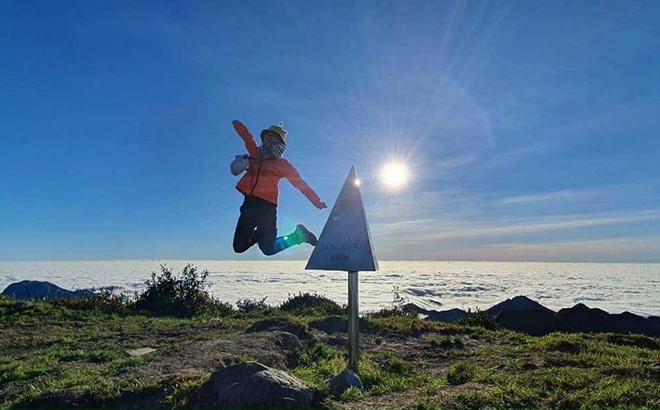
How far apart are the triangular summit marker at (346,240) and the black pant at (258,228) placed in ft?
1.66

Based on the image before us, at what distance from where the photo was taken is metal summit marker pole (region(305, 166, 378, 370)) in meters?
6.48

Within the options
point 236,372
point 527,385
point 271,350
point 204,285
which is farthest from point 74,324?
point 527,385

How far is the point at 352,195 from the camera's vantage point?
22.6 feet

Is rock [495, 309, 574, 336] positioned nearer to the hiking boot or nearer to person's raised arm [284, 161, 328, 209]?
the hiking boot

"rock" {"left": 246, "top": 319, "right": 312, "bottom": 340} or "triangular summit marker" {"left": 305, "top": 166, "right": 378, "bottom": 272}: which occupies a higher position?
"triangular summit marker" {"left": 305, "top": 166, "right": 378, "bottom": 272}

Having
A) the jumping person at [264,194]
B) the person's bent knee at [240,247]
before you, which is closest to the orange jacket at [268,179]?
the jumping person at [264,194]

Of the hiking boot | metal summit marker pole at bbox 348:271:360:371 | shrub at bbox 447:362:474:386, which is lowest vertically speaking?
shrub at bbox 447:362:474:386

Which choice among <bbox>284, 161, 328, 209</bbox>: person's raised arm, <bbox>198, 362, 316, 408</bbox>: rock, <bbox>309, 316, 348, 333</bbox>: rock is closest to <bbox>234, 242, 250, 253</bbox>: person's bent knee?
<bbox>284, 161, 328, 209</bbox>: person's raised arm

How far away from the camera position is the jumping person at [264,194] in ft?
21.8

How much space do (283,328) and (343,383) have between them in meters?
3.98

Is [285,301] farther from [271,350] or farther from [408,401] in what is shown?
[408,401]

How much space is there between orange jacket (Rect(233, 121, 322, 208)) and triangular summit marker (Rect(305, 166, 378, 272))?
1.42ft

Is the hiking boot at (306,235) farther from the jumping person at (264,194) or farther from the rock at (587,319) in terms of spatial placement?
the rock at (587,319)

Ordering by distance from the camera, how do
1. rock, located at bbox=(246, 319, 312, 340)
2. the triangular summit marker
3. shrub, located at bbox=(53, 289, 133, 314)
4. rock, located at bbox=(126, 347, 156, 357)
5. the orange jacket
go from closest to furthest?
the triangular summit marker < the orange jacket < rock, located at bbox=(126, 347, 156, 357) < rock, located at bbox=(246, 319, 312, 340) < shrub, located at bbox=(53, 289, 133, 314)
